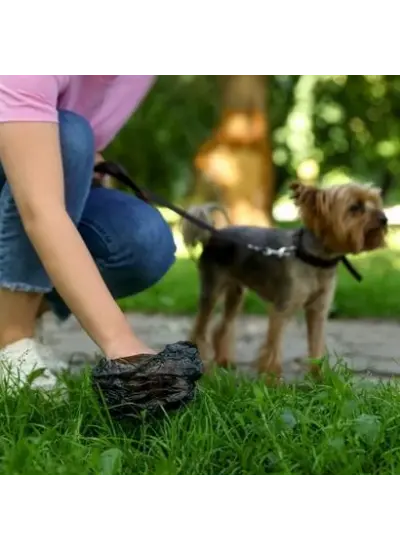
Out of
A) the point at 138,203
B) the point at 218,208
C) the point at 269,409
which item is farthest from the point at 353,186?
the point at 269,409

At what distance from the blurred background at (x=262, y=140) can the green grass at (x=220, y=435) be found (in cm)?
355

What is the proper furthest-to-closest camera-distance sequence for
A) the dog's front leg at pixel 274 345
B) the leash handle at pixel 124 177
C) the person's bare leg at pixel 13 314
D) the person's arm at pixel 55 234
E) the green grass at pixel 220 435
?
1. the dog's front leg at pixel 274 345
2. the leash handle at pixel 124 177
3. the person's bare leg at pixel 13 314
4. the person's arm at pixel 55 234
5. the green grass at pixel 220 435

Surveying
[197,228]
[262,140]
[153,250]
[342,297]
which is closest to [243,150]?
[262,140]

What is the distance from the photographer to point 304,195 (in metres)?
3.87

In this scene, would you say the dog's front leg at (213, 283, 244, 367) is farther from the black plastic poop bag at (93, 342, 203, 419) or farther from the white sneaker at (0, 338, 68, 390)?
the black plastic poop bag at (93, 342, 203, 419)

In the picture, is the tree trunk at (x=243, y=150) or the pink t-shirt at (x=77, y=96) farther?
the tree trunk at (x=243, y=150)

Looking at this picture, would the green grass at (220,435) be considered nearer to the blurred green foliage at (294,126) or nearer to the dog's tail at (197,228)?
the dog's tail at (197,228)

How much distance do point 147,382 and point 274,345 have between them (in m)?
1.68

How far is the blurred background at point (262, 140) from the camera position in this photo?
8172mm

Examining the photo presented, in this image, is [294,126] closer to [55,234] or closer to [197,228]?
[197,228]

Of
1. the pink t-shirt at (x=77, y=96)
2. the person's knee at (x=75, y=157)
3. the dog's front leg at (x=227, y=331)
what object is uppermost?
the pink t-shirt at (x=77, y=96)

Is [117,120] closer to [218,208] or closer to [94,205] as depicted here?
[94,205]

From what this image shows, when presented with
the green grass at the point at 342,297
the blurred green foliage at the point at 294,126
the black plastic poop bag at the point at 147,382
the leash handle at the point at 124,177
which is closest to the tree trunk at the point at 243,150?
the green grass at the point at 342,297
